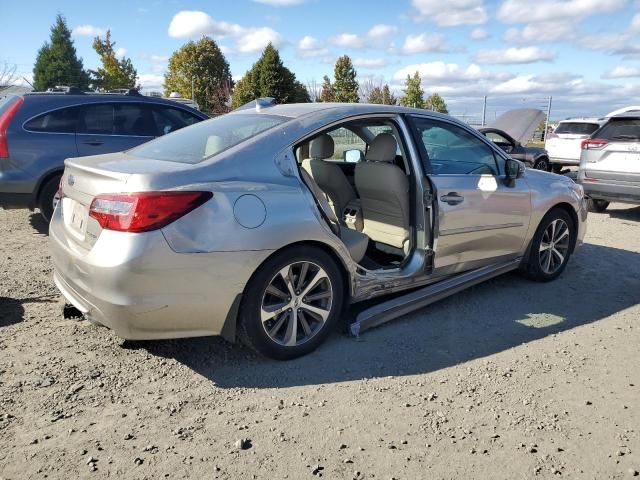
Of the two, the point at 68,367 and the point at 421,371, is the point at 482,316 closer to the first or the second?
the point at 421,371

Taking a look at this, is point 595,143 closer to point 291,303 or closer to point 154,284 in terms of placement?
point 291,303

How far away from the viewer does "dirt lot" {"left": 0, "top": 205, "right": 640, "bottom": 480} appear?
2.48m

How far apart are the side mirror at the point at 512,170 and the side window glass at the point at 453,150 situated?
97 millimetres

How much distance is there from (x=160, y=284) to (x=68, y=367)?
3.20 ft

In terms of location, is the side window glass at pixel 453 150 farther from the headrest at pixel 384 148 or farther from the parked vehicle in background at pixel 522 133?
the parked vehicle in background at pixel 522 133

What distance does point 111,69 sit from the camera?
45.9 meters

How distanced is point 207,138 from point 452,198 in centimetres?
186

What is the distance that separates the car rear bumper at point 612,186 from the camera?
8.09 metres

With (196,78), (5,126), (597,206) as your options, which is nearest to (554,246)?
(597,206)

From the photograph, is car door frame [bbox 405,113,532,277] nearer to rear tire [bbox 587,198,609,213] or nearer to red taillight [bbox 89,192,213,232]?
red taillight [bbox 89,192,213,232]

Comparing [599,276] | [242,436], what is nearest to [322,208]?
[242,436]

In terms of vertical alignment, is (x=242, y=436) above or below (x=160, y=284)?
below

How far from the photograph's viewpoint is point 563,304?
462 cm

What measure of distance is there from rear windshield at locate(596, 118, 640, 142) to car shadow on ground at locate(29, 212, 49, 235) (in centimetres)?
828
